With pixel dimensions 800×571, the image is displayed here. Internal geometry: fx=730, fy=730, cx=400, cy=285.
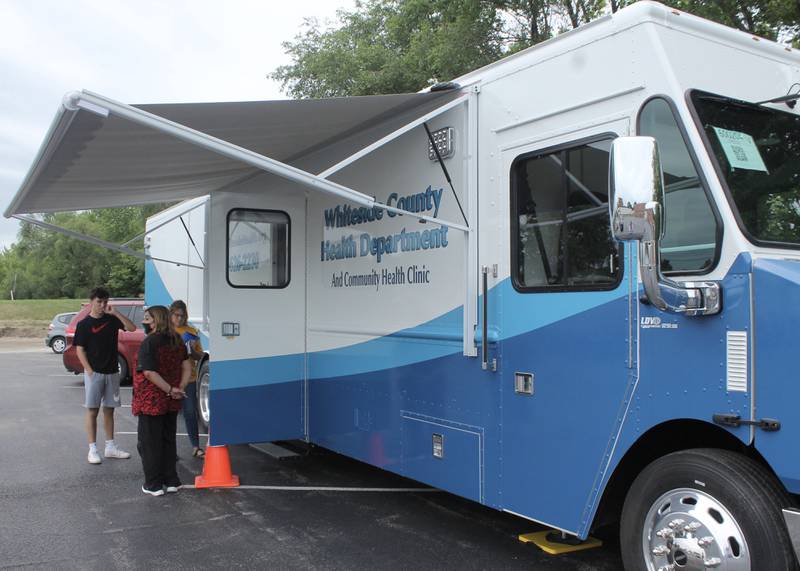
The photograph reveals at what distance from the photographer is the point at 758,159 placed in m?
3.54

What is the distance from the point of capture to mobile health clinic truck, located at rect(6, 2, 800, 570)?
306cm

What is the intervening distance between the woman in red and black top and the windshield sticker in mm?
4652

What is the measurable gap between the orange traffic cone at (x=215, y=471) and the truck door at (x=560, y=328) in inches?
121

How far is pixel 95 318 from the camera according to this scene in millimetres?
7383

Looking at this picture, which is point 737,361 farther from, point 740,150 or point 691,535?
point 740,150

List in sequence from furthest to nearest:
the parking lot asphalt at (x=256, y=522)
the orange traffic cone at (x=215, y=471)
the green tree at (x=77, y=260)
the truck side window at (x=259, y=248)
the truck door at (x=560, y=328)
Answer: the green tree at (x=77, y=260), the truck side window at (x=259, y=248), the orange traffic cone at (x=215, y=471), the parking lot asphalt at (x=256, y=522), the truck door at (x=560, y=328)

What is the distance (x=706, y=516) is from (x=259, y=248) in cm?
468

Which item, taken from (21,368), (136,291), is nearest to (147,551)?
(21,368)

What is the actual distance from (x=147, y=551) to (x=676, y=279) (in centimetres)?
371

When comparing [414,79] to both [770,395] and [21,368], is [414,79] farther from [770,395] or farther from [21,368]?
[770,395]

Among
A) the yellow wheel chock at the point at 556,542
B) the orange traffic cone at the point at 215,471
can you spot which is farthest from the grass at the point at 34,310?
the yellow wheel chock at the point at 556,542

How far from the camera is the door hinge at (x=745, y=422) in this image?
2.95 m

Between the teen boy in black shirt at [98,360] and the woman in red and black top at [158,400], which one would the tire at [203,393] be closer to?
the teen boy in black shirt at [98,360]

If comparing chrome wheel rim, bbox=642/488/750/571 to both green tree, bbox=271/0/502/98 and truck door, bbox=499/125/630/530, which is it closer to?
truck door, bbox=499/125/630/530
